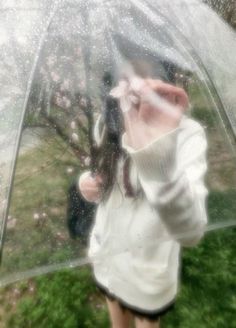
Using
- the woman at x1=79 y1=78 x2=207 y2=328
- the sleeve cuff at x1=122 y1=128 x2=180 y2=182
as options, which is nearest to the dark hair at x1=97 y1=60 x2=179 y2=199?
the woman at x1=79 y1=78 x2=207 y2=328

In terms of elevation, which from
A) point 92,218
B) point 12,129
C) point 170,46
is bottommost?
point 92,218

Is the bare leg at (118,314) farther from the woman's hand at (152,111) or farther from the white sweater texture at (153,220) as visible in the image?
the woman's hand at (152,111)

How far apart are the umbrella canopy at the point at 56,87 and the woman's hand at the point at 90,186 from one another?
0.04m

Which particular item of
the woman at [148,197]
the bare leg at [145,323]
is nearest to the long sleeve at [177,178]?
the woman at [148,197]

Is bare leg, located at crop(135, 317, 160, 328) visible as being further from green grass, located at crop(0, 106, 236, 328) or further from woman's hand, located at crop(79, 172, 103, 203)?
woman's hand, located at crop(79, 172, 103, 203)

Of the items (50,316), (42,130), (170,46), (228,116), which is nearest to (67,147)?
(42,130)

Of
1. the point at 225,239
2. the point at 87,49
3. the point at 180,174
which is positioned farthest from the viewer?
the point at 225,239

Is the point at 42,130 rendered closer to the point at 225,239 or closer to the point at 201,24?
the point at 201,24

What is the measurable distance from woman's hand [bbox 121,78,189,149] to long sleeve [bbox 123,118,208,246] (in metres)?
0.04

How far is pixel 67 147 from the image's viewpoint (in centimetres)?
134

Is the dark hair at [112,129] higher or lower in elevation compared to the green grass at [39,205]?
higher

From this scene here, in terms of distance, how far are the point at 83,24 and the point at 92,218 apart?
62cm

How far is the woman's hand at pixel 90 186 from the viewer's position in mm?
1359

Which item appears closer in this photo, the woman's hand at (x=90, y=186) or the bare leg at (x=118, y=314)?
the woman's hand at (x=90, y=186)
